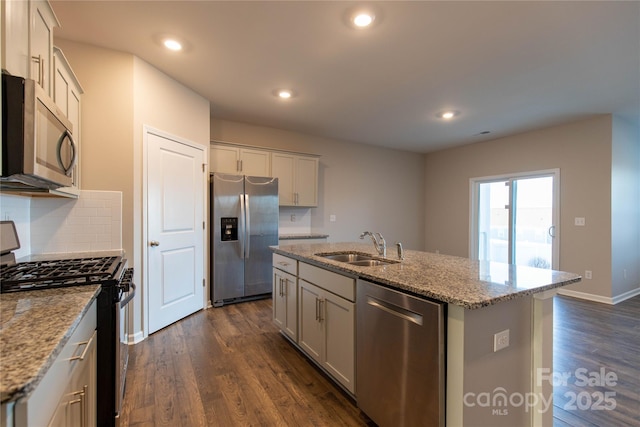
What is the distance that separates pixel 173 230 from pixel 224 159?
1423 mm

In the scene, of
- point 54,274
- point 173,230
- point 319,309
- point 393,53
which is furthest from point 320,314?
point 393,53

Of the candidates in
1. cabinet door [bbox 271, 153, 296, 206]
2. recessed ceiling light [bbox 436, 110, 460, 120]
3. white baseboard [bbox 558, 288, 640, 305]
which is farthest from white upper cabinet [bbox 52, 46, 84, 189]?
white baseboard [bbox 558, 288, 640, 305]

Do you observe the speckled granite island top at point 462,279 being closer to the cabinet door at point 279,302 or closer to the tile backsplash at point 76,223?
the cabinet door at point 279,302

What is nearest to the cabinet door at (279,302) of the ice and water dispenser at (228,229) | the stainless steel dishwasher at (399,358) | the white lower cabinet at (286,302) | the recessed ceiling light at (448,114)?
the white lower cabinet at (286,302)

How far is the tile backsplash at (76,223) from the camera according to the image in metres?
2.31

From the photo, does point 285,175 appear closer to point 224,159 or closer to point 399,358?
point 224,159

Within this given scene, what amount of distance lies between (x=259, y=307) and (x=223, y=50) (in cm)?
293

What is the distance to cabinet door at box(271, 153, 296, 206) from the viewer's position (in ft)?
15.1

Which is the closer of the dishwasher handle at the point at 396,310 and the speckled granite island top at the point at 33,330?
the speckled granite island top at the point at 33,330

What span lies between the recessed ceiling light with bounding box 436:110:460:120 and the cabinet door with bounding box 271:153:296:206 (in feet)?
7.48

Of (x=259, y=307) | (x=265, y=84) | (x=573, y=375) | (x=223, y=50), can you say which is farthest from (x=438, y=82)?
(x=259, y=307)

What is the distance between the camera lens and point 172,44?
2.48 meters

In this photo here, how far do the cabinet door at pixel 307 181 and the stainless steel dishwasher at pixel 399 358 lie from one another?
10.6ft

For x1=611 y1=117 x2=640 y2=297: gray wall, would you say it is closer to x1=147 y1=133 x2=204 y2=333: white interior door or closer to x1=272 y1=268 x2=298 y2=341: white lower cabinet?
x1=272 y1=268 x2=298 y2=341: white lower cabinet
